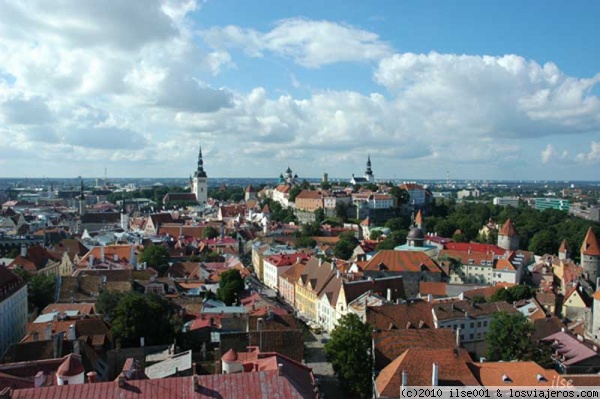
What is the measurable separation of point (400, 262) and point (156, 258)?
23.5m

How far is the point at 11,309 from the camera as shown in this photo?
34.7 m

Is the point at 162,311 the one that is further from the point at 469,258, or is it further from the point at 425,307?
the point at 469,258

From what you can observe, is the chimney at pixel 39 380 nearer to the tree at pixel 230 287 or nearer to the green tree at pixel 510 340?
the green tree at pixel 510 340

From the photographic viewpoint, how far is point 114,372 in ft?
84.9

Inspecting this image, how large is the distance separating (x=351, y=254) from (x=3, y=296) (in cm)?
4474

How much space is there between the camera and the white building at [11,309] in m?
33.3

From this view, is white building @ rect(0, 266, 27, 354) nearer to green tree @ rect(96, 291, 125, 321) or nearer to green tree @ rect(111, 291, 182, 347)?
green tree @ rect(96, 291, 125, 321)

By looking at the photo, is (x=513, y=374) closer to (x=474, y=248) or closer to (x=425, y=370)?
(x=425, y=370)

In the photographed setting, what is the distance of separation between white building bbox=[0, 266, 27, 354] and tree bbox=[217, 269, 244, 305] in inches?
517

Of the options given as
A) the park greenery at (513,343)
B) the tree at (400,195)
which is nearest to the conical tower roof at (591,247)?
the park greenery at (513,343)

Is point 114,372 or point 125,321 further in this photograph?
point 125,321

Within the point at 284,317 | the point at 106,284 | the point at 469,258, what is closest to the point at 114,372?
the point at 284,317

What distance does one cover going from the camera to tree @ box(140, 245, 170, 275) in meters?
54.8

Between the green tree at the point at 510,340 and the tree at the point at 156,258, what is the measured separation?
34.4 m
